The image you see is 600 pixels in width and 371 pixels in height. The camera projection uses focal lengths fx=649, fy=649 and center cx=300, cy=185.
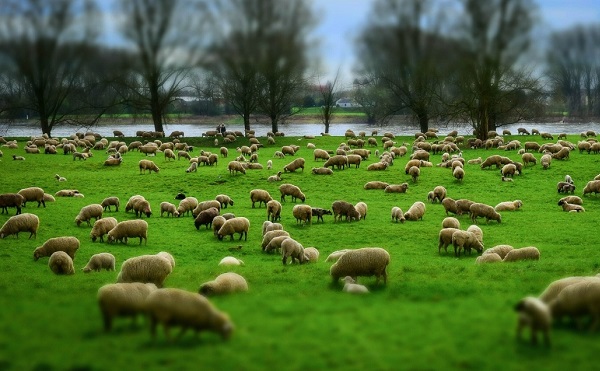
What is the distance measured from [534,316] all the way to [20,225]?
17028mm

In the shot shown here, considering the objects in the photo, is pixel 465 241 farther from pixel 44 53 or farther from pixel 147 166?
pixel 44 53

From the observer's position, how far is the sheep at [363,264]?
43.3 ft

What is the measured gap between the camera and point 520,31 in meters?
51.3

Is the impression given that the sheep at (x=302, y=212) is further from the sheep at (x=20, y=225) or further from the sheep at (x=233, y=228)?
the sheep at (x=20, y=225)

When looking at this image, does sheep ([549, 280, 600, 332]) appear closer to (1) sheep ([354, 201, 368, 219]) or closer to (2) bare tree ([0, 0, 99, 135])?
(1) sheep ([354, 201, 368, 219])

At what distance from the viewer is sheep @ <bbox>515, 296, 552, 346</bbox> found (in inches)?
291

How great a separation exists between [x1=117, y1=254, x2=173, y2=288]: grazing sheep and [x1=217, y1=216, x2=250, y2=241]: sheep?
716 cm

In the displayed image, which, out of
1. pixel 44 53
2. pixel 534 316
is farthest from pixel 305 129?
pixel 534 316

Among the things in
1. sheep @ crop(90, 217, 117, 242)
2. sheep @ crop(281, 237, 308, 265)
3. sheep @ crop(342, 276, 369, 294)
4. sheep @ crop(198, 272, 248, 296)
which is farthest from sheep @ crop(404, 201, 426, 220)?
sheep @ crop(198, 272, 248, 296)

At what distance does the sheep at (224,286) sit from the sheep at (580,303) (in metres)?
5.75

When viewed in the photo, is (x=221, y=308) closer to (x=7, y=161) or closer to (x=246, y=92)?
(x=7, y=161)

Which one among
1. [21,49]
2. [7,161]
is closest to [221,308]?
[7,161]

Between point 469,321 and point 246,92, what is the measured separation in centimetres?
5364

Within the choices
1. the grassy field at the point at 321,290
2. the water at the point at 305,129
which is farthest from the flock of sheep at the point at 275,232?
the water at the point at 305,129
